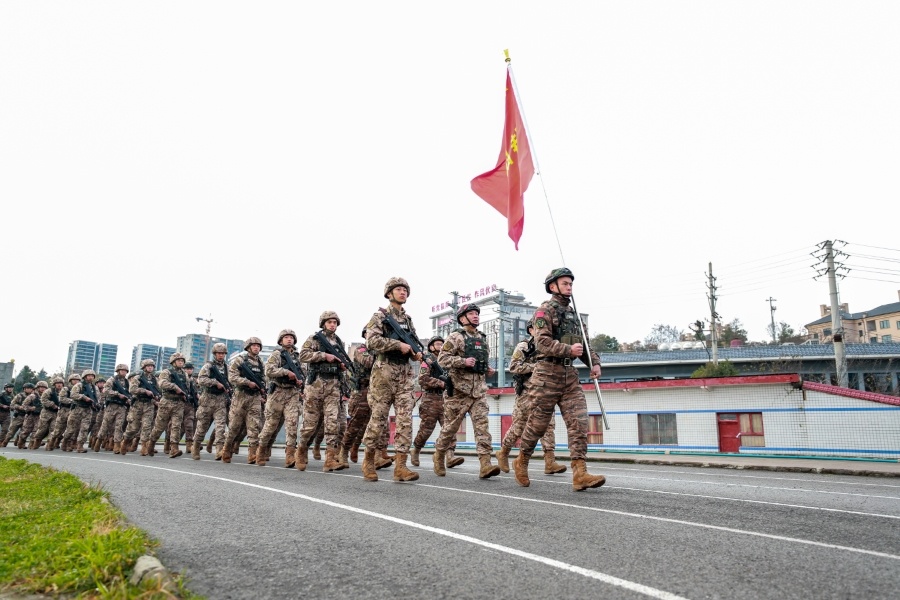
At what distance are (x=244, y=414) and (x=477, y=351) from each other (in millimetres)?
5935

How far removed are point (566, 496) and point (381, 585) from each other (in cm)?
336

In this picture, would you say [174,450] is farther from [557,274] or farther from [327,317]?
[557,274]

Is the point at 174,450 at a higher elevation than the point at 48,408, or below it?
below

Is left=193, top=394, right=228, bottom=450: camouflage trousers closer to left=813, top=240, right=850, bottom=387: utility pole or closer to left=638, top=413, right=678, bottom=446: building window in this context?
left=638, top=413, right=678, bottom=446: building window

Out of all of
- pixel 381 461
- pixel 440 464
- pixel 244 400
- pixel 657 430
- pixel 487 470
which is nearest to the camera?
pixel 487 470

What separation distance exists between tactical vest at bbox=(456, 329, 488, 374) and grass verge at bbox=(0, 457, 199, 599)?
4868 millimetres

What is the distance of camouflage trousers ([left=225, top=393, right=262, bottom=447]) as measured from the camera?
11492mm

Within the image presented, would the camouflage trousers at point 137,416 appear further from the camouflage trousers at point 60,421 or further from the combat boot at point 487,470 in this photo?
the combat boot at point 487,470

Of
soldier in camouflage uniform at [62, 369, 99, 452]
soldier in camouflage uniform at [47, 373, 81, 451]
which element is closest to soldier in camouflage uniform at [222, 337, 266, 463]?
soldier in camouflage uniform at [62, 369, 99, 452]

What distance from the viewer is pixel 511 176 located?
31.8ft

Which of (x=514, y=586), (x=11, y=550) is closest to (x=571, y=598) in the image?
(x=514, y=586)

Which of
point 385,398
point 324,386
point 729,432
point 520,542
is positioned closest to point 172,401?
point 324,386

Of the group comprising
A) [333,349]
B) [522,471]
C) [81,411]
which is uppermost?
[333,349]

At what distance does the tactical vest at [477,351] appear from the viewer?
27.4 feet
